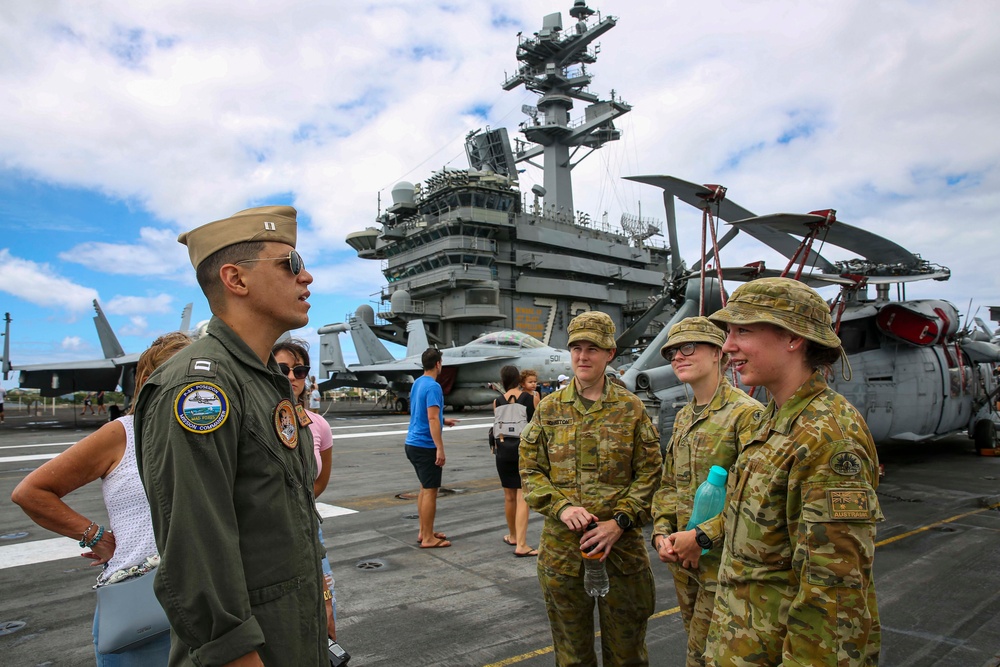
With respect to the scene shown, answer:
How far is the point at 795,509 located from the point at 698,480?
1098mm

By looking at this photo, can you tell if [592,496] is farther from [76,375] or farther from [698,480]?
[76,375]

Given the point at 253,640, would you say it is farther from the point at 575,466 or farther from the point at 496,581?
the point at 496,581

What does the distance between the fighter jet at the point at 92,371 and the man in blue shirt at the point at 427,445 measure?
19.7 meters

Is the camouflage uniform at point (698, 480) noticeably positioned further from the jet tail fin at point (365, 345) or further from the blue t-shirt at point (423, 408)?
the jet tail fin at point (365, 345)

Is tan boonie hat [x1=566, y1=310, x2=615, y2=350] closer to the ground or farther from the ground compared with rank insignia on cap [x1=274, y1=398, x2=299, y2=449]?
farther from the ground

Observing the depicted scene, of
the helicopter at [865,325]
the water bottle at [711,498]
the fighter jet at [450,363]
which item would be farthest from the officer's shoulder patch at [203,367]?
the fighter jet at [450,363]

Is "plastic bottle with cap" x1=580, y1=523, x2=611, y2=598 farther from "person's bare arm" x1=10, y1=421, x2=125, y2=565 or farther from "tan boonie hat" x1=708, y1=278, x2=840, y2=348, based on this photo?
"person's bare arm" x1=10, y1=421, x2=125, y2=565

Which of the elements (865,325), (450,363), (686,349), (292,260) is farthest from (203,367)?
(450,363)

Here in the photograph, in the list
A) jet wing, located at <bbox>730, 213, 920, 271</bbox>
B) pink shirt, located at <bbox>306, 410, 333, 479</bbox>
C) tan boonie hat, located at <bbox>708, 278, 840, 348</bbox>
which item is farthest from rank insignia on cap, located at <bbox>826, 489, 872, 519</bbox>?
jet wing, located at <bbox>730, 213, 920, 271</bbox>

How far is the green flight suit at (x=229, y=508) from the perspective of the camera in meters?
1.30

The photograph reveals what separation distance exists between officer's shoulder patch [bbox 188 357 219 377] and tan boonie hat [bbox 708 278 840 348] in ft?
5.36

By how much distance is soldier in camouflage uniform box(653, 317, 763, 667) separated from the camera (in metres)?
2.50

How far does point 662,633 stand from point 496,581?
1.52 metres

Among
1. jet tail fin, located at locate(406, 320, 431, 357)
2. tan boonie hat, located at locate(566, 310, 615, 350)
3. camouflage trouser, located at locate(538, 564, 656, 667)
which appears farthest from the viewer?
jet tail fin, located at locate(406, 320, 431, 357)
